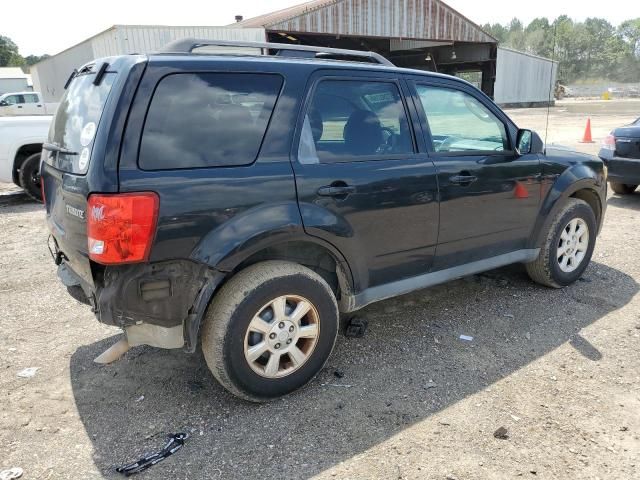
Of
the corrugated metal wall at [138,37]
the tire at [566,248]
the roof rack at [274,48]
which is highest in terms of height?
the corrugated metal wall at [138,37]

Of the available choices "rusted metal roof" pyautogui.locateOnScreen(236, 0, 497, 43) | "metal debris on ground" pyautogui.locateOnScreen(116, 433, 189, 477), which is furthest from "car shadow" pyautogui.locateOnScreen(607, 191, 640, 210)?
"rusted metal roof" pyautogui.locateOnScreen(236, 0, 497, 43)

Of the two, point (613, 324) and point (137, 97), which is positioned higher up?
point (137, 97)

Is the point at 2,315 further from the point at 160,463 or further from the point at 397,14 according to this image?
the point at 397,14

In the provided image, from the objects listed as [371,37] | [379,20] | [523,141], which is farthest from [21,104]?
[523,141]

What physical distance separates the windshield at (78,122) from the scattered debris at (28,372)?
139 centimetres

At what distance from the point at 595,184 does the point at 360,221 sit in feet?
8.58

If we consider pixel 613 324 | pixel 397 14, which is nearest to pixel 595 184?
pixel 613 324

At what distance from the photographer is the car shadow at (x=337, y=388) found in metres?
2.58

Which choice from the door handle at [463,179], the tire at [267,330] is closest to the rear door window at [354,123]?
the door handle at [463,179]

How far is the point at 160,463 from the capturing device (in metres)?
2.50

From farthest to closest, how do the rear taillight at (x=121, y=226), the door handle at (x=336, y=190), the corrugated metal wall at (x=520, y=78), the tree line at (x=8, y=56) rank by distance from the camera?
the tree line at (x=8, y=56) → the corrugated metal wall at (x=520, y=78) → the door handle at (x=336, y=190) → the rear taillight at (x=121, y=226)

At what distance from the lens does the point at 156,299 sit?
2576mm

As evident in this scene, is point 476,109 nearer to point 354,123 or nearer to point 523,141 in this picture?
point 523,141

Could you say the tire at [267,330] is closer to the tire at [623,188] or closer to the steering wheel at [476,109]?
the steering wheel at [476,109]
